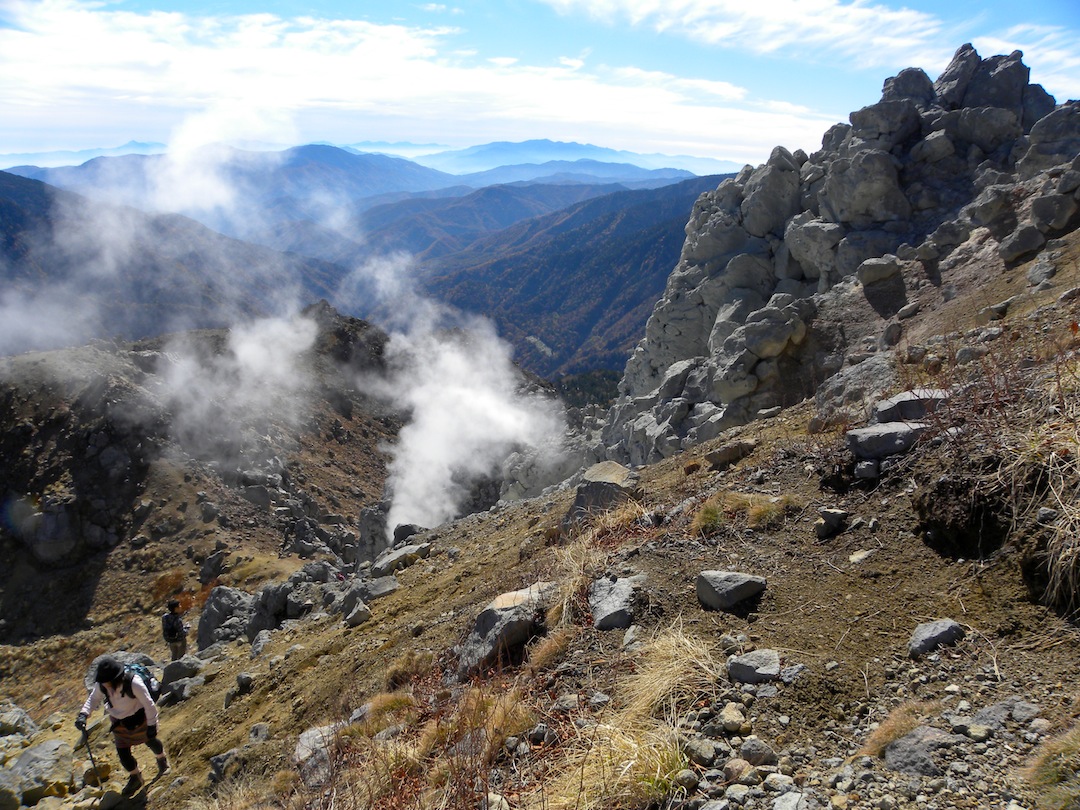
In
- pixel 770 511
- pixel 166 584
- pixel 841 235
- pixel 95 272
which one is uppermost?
pixel 841 235

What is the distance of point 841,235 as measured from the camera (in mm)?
24344

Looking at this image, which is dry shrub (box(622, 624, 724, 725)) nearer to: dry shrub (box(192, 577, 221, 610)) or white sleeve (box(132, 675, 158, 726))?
white sleeve (box(132, 675, 158, 726))

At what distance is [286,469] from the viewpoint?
133ft

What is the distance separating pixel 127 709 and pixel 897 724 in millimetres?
10020

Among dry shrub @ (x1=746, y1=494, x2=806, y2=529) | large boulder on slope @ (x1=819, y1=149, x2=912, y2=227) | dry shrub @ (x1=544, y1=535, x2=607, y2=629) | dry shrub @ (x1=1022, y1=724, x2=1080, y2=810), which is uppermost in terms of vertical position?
large boulder on slope @ (x1=819, y1=149, x2=912, y2=227)

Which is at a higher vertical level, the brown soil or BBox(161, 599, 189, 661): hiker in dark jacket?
the brown soil

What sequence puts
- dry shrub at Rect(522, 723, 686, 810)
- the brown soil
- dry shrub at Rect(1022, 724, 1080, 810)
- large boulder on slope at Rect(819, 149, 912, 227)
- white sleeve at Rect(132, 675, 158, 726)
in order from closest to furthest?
1. dry shrub at Rect(1022, 724, 1080, 810)
2. dry shrub at Rect(522, 723, 686, 810)
3. the brown soil
4. white sleeve at Rect(132, 675, 158, 726)
5. large boulder on slope at Rect(819, 149, 912, 227)

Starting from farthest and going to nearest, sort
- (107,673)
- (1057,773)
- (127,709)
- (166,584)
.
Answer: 1. (166,584)
2. (127,709)
3. (107,673)
4. (1057,773)

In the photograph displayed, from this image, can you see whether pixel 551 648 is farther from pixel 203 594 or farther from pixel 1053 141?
pixel 203 594

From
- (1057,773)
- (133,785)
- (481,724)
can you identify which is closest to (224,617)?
(133,785)

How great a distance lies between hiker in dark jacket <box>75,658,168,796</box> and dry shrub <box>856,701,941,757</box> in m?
9.56

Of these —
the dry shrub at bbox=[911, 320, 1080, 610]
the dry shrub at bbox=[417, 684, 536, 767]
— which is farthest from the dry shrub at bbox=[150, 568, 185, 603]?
the dry shrub at bbox=[911, 320, 1080, 610]

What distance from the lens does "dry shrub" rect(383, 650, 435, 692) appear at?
313 inches

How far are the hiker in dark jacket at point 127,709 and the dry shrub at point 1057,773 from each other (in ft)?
34.0
